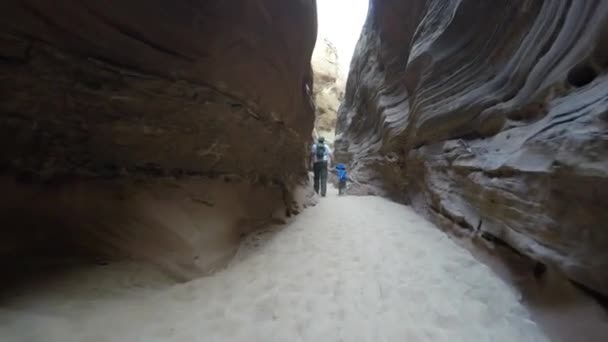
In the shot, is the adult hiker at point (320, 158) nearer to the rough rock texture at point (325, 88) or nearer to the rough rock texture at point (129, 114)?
the rough rock texture at point (129, 114)

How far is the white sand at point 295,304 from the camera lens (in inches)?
60.0

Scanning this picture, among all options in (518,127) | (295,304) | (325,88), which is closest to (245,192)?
(295,304)

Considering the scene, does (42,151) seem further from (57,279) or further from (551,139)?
(551,139)

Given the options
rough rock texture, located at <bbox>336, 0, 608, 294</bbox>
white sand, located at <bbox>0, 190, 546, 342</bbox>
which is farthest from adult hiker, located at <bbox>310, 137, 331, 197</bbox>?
white sand, located at <bbox>0, 190, 546, 342</bbox>

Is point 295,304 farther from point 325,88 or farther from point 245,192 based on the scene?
point 325,88

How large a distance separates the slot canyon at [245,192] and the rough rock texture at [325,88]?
79.1 feet

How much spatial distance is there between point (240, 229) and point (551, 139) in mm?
3431

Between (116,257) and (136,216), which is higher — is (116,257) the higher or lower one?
the lower one

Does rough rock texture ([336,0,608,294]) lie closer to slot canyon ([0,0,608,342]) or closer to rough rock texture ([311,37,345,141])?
slot canyon ([0,0,608,342])

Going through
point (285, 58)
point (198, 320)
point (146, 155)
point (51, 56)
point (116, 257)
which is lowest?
point (198, 320)

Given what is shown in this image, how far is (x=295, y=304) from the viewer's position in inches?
78.9

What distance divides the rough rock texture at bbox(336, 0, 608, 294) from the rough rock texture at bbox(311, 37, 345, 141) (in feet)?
71.9

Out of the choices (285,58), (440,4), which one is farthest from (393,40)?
(285,58)

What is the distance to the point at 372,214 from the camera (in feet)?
16.7
